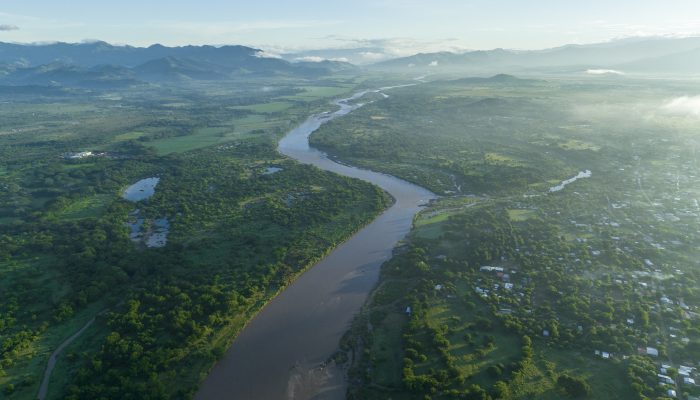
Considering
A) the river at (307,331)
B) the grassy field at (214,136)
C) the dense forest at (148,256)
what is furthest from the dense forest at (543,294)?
the grassy field at (214,136)

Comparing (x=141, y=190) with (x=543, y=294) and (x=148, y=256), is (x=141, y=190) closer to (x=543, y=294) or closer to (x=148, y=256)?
(x=148, y=256)

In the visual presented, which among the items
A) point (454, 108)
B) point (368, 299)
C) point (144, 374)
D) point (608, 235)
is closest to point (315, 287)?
point (368, 299)

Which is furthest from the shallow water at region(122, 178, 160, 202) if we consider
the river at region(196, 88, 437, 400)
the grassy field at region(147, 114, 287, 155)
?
the river at region(196, 88, 437, 400)

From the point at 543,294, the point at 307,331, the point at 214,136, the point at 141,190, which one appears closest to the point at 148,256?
the point at 307,331

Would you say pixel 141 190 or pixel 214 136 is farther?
pixel 214 136

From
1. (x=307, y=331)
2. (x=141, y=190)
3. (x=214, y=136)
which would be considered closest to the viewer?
(x=307, y=331)

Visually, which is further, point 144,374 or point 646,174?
point 646,174

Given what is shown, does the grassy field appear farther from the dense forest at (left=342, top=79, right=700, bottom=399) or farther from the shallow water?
the dense forest at (left=342, top=79, right=700, bottom=399)

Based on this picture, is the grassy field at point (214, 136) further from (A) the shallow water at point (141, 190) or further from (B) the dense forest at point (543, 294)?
(B) the dense forest at point (543, 294)

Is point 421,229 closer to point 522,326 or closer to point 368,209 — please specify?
point 368,209
